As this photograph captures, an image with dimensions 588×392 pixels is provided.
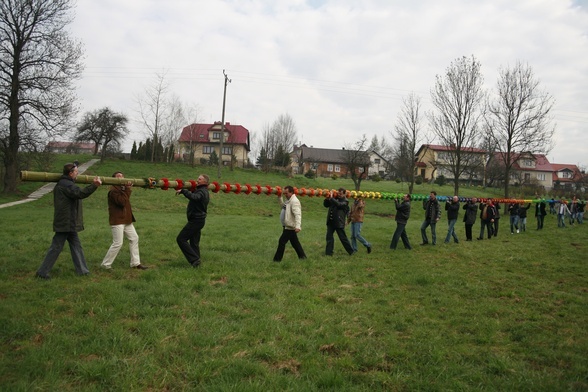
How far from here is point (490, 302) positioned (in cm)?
744

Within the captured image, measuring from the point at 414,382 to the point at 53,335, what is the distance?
436 centimetres

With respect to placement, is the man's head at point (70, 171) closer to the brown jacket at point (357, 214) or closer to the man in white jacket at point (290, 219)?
the man in white jacket at point (290, 219)

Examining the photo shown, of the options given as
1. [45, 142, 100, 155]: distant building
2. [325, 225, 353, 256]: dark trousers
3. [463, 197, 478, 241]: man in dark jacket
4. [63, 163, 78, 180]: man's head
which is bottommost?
[325, 225, 353, 256]: dark trousers

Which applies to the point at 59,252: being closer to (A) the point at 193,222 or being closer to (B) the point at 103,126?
(A) the point at 193,222

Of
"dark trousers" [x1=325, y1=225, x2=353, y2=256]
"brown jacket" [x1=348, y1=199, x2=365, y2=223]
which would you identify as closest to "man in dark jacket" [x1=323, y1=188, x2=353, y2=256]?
"dark trousers" [x1=325, y1=225, x2=353, y2=256]

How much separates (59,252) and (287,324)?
15.7ft

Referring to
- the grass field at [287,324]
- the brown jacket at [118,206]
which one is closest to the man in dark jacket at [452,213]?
the grass field at [287,324]

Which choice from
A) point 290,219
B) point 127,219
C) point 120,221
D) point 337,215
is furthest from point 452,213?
point 120,221

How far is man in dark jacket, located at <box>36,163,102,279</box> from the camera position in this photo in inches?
289

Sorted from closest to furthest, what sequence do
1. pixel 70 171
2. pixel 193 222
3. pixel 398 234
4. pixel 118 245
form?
pixel 70 171, pixel 118 245, pixel 193 222, pixel 398 234

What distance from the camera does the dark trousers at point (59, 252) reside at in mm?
7293

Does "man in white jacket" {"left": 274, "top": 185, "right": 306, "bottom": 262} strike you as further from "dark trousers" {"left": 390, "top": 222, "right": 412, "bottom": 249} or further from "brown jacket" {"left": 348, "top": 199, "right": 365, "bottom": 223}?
"dark trousers" {"left": 390, "top": 222, "right": 412, "bottom": 249}

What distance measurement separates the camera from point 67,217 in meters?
7.49

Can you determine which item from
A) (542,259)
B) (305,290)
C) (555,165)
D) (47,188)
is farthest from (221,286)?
(555,165)
